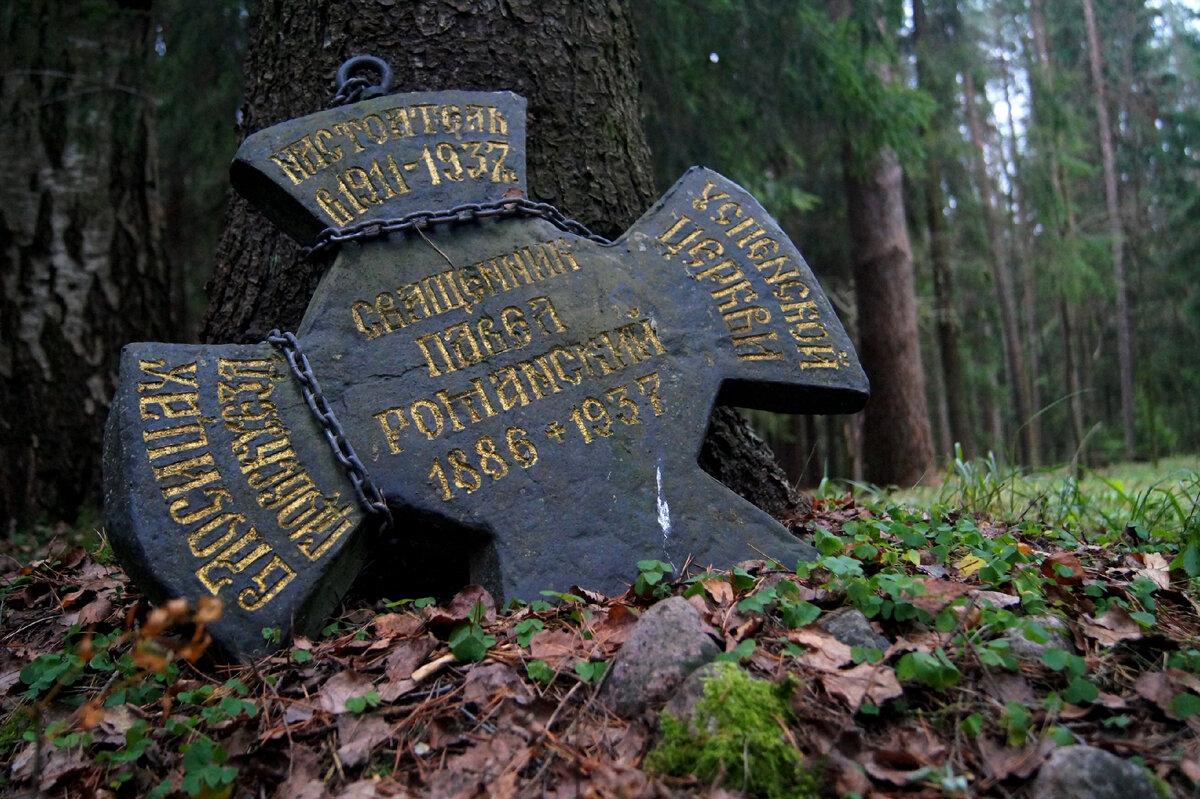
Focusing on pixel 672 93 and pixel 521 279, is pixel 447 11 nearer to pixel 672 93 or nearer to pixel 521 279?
pixel 521 279

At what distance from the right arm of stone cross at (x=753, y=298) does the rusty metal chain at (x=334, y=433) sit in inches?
48.0

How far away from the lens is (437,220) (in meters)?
2.97

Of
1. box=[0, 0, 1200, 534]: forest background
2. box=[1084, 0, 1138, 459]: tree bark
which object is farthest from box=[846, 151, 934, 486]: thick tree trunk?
box=[1084, 0, 1138, 459]: tree bark

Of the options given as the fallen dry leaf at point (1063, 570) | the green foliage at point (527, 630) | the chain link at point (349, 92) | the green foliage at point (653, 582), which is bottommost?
the fallen dry leaf at point (1063, 570)

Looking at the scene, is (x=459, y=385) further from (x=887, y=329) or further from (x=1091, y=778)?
(x=887, y=329)

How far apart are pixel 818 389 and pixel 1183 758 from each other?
5.11ft

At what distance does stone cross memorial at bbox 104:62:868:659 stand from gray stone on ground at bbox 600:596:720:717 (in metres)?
0.53

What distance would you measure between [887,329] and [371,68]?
6980mm

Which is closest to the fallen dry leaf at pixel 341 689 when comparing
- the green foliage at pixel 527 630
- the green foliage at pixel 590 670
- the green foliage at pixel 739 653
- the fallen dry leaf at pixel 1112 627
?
the green foliage at pixel 527 630

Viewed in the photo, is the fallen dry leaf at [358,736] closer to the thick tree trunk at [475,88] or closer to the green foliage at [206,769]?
the green foliage at [206,769]

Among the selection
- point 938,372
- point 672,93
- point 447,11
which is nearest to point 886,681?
point 447,11

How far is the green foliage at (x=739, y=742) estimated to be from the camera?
1.74 m

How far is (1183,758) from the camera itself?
1745 mm

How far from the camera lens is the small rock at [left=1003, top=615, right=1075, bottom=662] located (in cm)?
207
